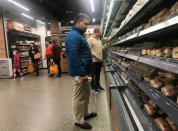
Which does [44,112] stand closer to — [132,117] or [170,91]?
[132,117]

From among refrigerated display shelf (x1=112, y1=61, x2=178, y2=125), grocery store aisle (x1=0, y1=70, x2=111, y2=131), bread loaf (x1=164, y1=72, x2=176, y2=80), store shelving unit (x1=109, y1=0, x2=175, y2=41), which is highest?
store shelving unit (x1=109, y1=0, x2=175, y2=41)

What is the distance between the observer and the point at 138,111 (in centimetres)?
144

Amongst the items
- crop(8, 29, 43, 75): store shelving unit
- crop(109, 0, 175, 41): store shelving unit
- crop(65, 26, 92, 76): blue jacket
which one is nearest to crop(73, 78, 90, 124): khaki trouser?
crop(65, 26, 92, 76): blue jacket

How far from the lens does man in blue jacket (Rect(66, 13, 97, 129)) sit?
1.74m

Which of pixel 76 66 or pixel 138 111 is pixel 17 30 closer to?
pixel 76 66

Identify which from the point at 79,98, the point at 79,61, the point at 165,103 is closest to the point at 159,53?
the point at 165,103

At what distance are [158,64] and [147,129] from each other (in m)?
0.58

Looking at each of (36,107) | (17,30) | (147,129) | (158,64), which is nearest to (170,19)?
(158,64)

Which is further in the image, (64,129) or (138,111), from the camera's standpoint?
(64,129)

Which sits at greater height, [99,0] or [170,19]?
[99,0]

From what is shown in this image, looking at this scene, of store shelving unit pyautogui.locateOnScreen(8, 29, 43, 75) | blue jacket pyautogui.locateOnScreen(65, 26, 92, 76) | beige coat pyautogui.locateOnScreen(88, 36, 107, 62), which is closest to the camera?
blue jacket pyautogui.locateOnScreen(65, 26, 92, 76)

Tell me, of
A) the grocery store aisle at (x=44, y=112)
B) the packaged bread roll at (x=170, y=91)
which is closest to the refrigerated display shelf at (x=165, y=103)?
the packaged bread roll at (x=170, y=91)

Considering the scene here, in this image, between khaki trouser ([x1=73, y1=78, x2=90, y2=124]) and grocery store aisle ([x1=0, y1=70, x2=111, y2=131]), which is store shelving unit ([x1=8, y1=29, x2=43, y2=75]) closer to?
grocery store aisle ([x1=0, y1=70, x2=111, y2=131])

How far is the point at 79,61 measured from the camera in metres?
1.75
